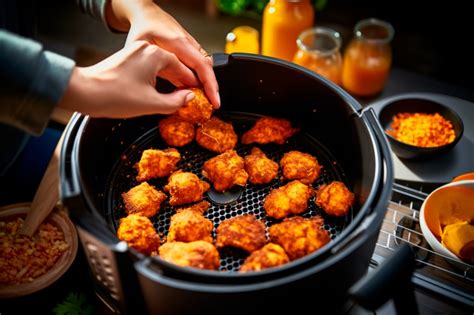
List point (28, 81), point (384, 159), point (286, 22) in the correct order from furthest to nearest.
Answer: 1. point (286, 22)
2. point (384, 159)
3. point (28, 81)

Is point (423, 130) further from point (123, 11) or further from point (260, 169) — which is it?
point (123, 11)

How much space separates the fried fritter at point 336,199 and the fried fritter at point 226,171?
9.8 inches

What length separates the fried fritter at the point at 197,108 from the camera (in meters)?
1.43

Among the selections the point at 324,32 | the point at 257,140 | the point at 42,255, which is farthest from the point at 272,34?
the point at 42,255

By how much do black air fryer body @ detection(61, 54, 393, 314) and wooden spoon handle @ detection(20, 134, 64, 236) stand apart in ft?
0.46

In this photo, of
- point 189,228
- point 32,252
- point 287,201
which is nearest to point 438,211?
point 287,201

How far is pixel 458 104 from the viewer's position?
1974 millimetres

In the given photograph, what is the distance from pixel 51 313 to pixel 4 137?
0.57m

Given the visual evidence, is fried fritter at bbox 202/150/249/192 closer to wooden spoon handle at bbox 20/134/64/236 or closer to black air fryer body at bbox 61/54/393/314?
black air fryer body at bbox 61/54/393/314

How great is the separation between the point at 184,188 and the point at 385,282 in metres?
0.63

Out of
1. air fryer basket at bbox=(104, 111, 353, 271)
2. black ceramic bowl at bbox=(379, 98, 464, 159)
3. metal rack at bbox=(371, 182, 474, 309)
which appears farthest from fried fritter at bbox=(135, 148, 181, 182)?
black ceramic bowl at bbox=(379, 98, 464, 159)

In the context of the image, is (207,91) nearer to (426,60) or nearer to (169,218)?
(169,218)

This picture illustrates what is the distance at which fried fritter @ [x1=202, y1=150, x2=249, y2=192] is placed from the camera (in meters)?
1.44

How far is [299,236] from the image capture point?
4.09ft
